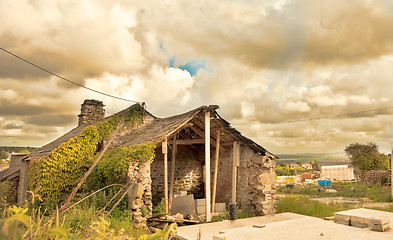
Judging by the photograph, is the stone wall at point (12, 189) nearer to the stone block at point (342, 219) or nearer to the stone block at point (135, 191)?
→ the stone block at point (135, 191)

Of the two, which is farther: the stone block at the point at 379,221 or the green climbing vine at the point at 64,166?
the green climbing vine at the point at 64,166

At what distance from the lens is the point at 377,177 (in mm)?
24672

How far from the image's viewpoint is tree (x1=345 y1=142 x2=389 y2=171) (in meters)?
30.6

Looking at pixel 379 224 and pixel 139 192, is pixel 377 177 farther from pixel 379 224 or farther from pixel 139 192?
pixel 139 192

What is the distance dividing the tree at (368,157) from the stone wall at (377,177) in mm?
3903

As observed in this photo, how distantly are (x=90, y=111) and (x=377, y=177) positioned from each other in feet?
76.1

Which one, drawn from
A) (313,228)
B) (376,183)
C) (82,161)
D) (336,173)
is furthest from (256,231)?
(336,173)

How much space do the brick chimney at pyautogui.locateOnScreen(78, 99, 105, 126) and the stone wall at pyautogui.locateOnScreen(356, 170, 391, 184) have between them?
22.1 metres

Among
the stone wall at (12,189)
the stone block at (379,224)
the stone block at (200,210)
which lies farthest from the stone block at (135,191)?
the stone wall at (12,189)

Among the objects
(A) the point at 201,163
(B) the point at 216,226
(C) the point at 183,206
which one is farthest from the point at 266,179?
(A) the point at 201,163

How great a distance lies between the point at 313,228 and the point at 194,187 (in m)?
8.39

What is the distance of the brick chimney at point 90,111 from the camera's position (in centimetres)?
1587

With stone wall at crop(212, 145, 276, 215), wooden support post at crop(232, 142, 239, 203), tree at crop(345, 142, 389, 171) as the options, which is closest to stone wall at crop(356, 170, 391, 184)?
tree at crop(345, 142, 389, 171)

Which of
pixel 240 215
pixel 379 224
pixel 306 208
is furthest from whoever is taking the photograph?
pixel 306 208
